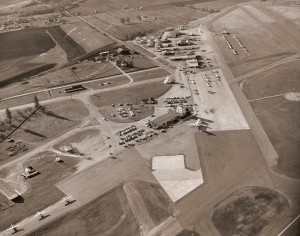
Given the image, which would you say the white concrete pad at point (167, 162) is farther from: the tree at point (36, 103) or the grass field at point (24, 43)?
the grass field at point (24, 43)

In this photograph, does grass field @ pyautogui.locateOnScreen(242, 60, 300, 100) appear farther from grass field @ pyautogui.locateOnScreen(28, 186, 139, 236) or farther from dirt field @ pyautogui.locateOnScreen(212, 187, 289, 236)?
grass field @ pyautogui.locateOnScreen(28, 186, 139, 236)

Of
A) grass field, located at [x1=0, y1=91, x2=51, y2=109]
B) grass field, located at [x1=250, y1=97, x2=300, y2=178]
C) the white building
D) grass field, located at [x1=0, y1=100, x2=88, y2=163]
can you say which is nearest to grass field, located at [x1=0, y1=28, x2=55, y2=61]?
grass field, located at [x1=0, y1=91, x2=51, y2=109]

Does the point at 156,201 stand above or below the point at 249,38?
below

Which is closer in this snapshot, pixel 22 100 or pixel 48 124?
pixel 48 124

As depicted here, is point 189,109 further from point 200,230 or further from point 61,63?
point 61,63

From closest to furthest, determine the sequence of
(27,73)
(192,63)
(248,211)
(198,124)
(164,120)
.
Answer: (248,211)
(198,124)
(164,120)
(192,63)
(27,73)

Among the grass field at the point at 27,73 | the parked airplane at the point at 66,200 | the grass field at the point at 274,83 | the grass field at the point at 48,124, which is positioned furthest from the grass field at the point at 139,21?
the parked airplane at the point at 66,200

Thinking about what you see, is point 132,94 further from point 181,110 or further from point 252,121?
point 252,121

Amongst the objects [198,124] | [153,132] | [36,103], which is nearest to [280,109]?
[198,124]
